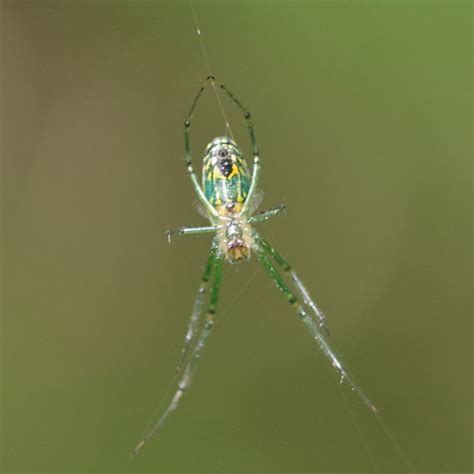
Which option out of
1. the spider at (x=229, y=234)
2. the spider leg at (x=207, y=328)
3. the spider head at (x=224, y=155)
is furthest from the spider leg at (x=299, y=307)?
the spider head at (x=224, y=155)

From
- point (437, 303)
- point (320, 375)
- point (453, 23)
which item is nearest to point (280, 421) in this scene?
point (320, 375)

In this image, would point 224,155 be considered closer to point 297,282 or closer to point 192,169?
point 192,169

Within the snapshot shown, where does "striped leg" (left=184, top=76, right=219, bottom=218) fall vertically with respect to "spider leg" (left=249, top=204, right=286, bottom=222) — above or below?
above

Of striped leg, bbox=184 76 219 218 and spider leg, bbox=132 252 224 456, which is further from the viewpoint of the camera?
spider leg, bbox=132 252 224 456

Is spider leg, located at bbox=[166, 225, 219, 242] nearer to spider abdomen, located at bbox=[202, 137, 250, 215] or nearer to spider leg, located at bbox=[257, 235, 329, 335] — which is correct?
spider abdomen, located at bbox=[202, 137, 250, 215]

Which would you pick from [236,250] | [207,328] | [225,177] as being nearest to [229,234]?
[236,250]

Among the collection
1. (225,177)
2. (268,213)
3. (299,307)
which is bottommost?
(299,307)

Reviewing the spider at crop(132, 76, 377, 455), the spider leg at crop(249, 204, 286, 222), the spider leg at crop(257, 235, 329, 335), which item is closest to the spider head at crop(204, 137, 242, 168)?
the spider at crop(132, 76, 377, 455)
